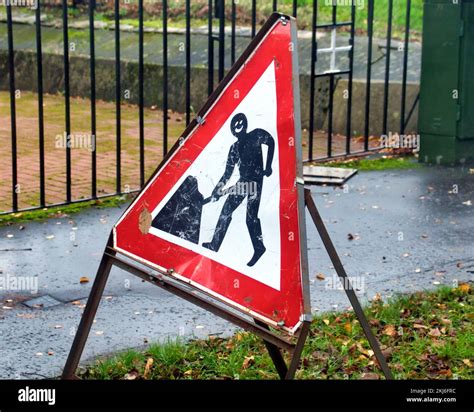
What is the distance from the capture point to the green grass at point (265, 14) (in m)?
15.6

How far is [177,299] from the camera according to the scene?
654cm

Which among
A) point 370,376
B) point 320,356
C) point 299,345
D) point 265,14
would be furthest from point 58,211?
point 265,14

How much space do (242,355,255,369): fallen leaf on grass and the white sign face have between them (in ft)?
3.58

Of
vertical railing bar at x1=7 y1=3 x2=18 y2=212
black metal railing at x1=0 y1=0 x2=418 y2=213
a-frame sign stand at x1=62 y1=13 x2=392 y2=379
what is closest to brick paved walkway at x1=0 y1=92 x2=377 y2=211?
black metal railing at x1=0 y1=0 x2=418 y2=213

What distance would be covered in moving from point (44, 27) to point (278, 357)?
44.8 ft

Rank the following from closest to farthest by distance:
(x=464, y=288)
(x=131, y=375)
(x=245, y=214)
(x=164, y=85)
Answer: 1. (x=245, y=214)
2. (x=131, y=375)
3. (x=464, y=288)
4. (x=164, y=85)

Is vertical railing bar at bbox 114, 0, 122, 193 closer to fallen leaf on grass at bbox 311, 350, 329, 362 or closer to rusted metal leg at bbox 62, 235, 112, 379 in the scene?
fallen leaf on grass at bbox 311, 350, 329, 362

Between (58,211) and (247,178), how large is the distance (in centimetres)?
448

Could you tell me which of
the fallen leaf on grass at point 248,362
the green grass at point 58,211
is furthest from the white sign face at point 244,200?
the green grass at point 58,211

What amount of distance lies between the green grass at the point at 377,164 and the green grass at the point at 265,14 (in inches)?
160

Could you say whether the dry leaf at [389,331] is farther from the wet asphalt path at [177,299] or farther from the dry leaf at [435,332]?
the wet asphalt path at [177,299]

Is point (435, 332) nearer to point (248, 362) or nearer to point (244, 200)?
point (248, 362)
